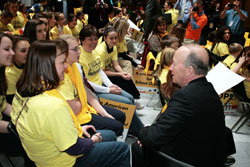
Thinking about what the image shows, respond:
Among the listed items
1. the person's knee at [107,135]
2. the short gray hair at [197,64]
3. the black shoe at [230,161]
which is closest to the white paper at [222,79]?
the black shoe at [230,161]

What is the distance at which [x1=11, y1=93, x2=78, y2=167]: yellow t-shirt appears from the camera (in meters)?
1.19

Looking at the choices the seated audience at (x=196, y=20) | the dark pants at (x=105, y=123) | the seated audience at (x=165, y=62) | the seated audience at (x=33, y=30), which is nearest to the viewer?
the dark pants at (x=105, y=123)

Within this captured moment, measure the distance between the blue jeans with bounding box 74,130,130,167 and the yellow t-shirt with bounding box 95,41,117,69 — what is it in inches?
65.3

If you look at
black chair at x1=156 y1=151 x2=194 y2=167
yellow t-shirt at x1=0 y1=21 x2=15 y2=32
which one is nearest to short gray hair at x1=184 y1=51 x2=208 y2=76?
black chair at x1=156 y1=151 x2=194 y2=167

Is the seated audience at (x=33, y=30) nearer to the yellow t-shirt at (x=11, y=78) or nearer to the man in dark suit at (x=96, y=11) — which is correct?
the yellow t-shirt at (x=11, y=78)

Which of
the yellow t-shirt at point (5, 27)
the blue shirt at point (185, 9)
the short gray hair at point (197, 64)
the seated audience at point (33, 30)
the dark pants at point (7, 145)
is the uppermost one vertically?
the blue shirt at point (185, 9)

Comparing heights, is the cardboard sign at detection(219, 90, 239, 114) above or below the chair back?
below

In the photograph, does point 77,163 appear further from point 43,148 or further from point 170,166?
point 170,166

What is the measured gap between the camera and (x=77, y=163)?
148cm

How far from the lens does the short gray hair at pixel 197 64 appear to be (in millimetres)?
1440

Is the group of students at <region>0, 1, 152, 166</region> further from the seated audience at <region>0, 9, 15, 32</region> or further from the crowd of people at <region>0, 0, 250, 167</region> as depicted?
the seated audience at <region>0, 9, 15, 32</region>

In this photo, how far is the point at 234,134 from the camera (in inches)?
117

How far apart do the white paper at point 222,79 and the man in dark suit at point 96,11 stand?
10.9 feet

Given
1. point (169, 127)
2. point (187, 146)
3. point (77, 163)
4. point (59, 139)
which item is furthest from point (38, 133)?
point (187, 146)
